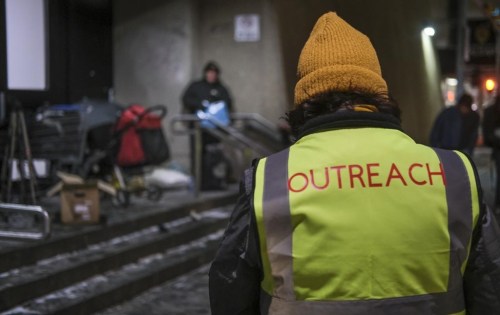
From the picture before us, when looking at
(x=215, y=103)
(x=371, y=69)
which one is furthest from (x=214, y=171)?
(x=371, y=69)

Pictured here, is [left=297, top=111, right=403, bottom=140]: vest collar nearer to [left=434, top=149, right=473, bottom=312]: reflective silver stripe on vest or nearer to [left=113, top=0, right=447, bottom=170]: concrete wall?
[left=434, top=149, right=473, bottom=312]: reflective silver stripe on vest

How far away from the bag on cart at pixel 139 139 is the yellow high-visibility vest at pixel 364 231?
6.39 metres

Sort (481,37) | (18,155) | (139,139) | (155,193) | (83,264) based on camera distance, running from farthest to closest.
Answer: (481,37) < (155,193) < (139,139) < (18,155) < (83,264)

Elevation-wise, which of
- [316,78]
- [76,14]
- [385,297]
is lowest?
[385,297]

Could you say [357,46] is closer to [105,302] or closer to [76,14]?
[105,302]

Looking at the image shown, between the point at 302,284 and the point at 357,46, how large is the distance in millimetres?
583

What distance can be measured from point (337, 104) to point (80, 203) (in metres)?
5.48

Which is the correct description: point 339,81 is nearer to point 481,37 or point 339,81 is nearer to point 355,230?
point 355,230

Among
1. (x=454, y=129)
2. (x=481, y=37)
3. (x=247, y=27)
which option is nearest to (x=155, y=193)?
(x=247, y=27)

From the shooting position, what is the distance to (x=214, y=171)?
9.93m

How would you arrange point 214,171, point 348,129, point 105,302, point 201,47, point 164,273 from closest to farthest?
point 348,129, point 105,302, point 164,273, point 214,171, point 201,47

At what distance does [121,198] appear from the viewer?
8.44 meters

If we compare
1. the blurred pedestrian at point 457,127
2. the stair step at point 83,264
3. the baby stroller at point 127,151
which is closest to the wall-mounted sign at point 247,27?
the blurred pedestrian at point 457,127

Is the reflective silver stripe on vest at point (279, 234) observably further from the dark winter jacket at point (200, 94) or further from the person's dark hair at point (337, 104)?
the dark winter jacket at point (200, 94)
